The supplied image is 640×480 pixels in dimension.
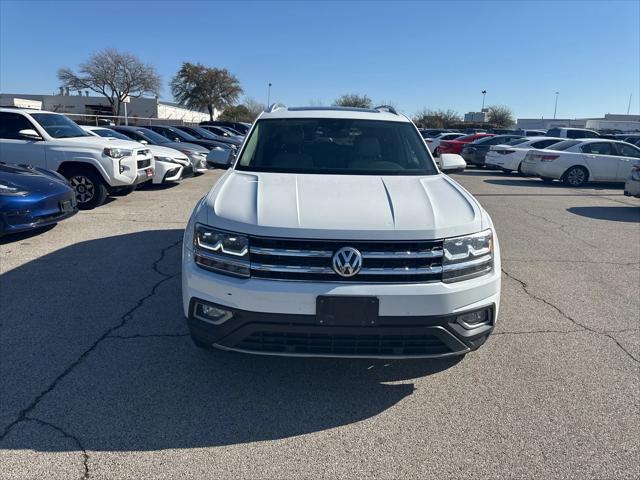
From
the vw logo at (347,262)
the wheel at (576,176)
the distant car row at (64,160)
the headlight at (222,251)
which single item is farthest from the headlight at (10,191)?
the wheel at (576,176)

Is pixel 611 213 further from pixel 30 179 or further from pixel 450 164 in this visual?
pixel 30 179

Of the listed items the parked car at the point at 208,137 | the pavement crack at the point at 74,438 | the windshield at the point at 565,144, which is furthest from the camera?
the parked car at the point at 208,137

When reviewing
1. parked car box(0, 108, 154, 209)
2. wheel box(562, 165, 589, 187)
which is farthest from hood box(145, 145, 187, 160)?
wheel box(562, 165, 589, 187)

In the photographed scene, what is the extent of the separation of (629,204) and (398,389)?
11427mm

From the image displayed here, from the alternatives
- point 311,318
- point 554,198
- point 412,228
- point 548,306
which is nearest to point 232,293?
point 311,318

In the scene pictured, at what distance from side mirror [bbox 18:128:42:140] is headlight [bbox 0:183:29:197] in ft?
9.60

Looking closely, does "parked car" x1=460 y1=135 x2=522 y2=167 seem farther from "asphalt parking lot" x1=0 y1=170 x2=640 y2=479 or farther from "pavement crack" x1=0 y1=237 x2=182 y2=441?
"pavement crack" x1=0 y1=237 x2=182 y2=441

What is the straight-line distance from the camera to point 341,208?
9.87 ft

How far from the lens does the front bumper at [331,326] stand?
269cm

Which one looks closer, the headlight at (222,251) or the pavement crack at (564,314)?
the headlight at (222,251)

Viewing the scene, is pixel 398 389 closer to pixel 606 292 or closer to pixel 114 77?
pixel 606 292

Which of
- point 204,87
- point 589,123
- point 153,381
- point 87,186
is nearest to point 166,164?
point 87,186

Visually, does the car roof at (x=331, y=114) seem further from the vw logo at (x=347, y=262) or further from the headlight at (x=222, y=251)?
the vw logo at (x=347, y=262)

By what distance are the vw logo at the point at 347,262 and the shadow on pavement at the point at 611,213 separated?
29.5ft
